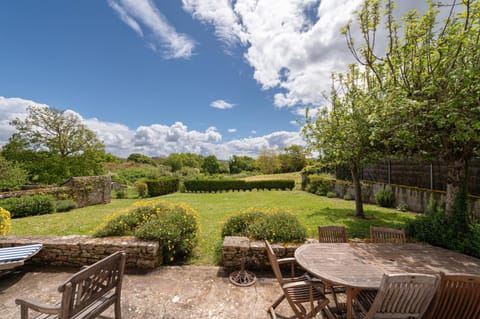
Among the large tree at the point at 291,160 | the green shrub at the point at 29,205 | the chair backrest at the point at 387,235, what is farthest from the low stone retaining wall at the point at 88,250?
the large tree at the point at 291,160

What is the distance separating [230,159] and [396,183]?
133 feet

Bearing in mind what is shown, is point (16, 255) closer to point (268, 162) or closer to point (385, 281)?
point (385, 281)

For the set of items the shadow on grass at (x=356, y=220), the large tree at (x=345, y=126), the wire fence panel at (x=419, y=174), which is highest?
the large tree at (x=345, y=126)

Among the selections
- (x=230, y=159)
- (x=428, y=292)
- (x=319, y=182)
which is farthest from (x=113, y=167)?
(x=428, y=292)

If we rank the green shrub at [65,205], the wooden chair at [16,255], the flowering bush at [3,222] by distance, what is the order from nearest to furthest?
the wooden chair at [16,255] → the flowering bush at [3,222] → the green shrub at [65,205]

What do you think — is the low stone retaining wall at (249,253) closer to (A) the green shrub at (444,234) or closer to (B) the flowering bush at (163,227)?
(B) the flowering bush at (163,227)

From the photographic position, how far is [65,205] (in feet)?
33.2

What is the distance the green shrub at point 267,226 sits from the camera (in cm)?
375

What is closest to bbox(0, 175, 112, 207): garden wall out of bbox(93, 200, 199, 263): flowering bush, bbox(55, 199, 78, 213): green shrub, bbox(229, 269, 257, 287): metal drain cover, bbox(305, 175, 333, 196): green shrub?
bbox(55, 199, 78, 213): green shrub

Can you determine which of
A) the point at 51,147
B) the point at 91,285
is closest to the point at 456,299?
the point at 91,285

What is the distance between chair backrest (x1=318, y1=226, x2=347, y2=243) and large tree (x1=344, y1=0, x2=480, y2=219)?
2142mm

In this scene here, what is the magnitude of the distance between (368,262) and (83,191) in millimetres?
14840

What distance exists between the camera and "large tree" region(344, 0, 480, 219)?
9.58 ft

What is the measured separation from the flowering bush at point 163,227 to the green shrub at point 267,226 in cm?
87
